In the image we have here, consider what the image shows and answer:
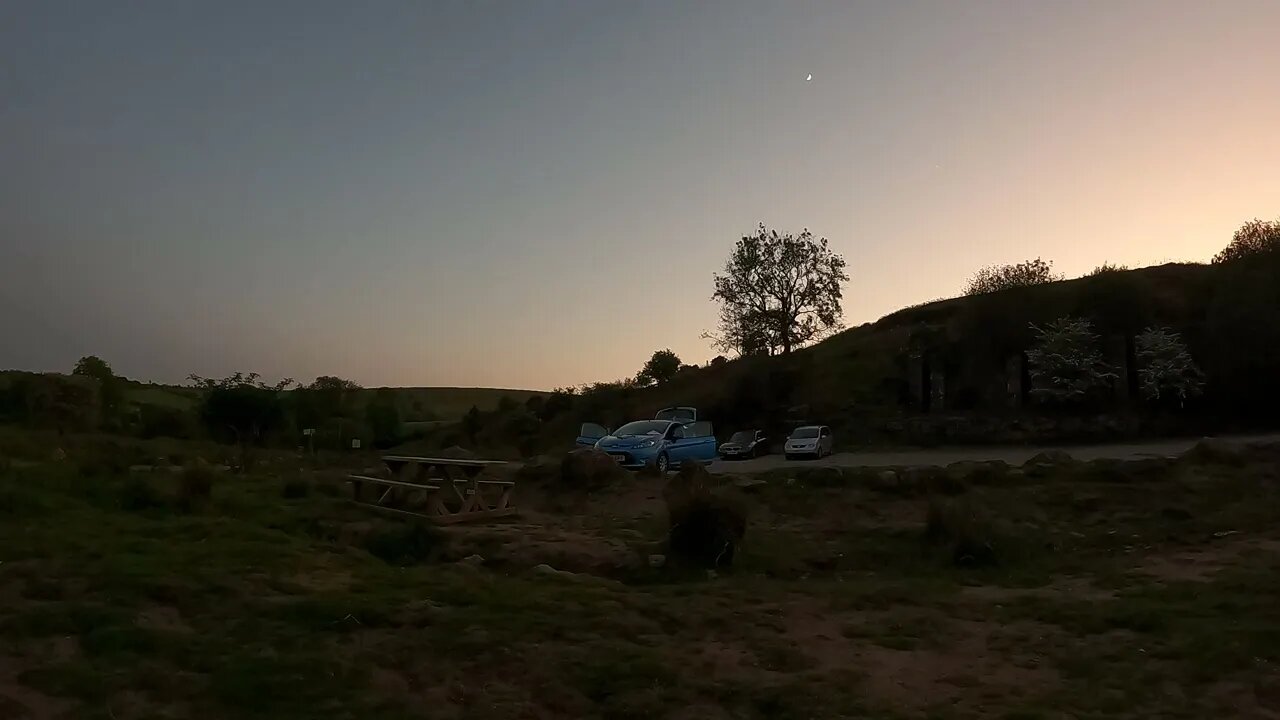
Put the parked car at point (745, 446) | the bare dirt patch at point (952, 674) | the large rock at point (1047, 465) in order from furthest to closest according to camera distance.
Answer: the parked car at point (745, 446) < the large rock at point (1047, 465) < the bare dirt patch at point (952, 674)

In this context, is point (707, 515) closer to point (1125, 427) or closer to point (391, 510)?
point (391, 510)

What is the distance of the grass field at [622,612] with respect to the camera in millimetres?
5871

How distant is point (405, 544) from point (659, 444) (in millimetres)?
13008

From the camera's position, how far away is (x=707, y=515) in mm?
10969

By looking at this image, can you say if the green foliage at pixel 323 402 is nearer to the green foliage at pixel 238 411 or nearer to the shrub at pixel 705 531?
the green foliage at pixel 238 411

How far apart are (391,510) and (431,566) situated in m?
3.56

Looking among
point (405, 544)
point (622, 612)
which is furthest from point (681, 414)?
point (622, 612)

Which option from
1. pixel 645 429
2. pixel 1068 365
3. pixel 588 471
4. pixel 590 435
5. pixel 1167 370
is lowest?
pixel 588 471

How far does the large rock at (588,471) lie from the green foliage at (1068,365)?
26.9m

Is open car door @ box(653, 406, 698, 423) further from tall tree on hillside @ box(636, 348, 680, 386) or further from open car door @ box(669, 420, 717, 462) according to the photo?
tall tree on hillside @ box(636, 348, 680, 386)

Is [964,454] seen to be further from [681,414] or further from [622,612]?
[622,612]

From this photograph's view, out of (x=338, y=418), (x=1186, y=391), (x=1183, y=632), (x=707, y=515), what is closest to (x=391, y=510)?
(x=707, y=515)

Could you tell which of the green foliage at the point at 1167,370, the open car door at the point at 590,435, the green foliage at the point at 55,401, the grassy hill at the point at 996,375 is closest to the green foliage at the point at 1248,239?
the grassy hill at the point at 996,375

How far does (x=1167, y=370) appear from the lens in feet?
118
